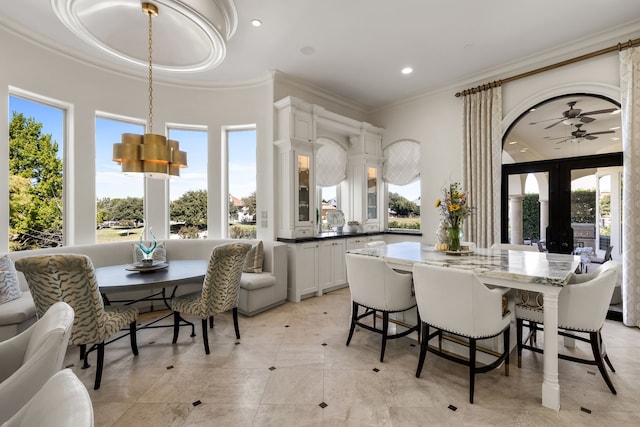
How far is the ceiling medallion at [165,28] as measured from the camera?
260 centimetres

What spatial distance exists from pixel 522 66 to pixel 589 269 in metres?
2.93

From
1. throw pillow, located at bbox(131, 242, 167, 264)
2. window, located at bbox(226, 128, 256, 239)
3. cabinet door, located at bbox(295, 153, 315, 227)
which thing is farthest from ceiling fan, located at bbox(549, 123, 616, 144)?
throw pillow, located at bbox(131, 242, 167, 264)

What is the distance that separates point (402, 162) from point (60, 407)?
564 cm

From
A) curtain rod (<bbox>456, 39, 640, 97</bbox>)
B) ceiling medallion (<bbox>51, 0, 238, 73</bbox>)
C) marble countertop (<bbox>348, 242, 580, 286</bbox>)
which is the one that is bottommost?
marble countertop (<bbox>348, 242, 580, 286</bbox>)

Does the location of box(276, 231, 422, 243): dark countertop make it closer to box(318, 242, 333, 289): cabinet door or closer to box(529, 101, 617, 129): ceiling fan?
box(318, 242, 333, 289): cabinet door

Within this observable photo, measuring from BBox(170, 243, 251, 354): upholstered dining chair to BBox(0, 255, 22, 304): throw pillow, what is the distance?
1481 millimetres

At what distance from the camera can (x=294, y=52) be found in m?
3.90

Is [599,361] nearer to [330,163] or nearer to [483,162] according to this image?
[483,162]

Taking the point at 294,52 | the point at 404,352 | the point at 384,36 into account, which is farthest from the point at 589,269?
the point at 294,52

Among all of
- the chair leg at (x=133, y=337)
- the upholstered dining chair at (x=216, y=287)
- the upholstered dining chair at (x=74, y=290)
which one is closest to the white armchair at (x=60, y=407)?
the upholstered dining chair at (x=74, y=290)

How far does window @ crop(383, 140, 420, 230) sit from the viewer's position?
550cm

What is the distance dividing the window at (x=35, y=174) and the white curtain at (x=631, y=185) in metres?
7.04

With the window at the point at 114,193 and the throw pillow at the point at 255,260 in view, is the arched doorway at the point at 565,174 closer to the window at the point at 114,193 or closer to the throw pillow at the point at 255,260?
the throw pillow at the point at 255,260

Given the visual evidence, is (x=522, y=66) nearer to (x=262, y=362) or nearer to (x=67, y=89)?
(x=262, y=362)
